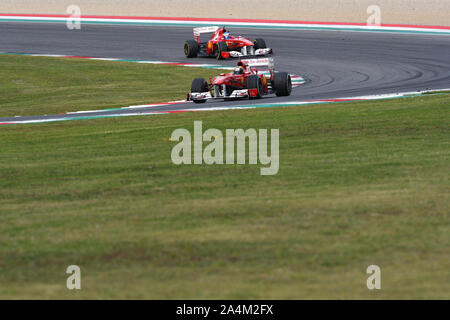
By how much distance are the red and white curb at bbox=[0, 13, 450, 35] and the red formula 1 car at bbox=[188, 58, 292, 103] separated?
58.5 feet

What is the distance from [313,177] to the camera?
10.4 meters

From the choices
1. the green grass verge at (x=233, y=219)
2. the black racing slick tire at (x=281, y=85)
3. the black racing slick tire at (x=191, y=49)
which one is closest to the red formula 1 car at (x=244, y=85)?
the black racing slick tire at (x=281, y=85)

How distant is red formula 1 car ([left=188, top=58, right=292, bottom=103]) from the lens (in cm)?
1995

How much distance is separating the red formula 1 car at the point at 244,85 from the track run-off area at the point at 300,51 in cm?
25

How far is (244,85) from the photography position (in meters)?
20.4

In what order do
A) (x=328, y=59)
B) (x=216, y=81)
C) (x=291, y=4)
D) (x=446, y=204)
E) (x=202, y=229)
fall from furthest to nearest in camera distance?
1. (x=291, y=4)
2. (x=328, y=59)
3. (x=216, y=81)
4. (x=446, y=204)
5. (x=202, y=229)

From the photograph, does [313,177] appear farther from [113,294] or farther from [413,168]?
[113,294]

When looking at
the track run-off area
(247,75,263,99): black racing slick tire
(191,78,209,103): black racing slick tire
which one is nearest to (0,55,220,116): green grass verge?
the track run-off area

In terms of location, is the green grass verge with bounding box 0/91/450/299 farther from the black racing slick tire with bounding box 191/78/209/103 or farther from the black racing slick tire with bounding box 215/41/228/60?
the black racing slick tire with bounding box 215/41/228/60

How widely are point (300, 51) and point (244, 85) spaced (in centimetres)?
1241

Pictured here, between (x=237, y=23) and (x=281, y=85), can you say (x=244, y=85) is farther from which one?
(x=237, y=23)

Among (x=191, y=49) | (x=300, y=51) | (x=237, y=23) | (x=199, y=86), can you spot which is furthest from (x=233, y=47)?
(x=237, y=23)

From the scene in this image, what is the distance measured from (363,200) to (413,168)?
→ 1.95 meters
